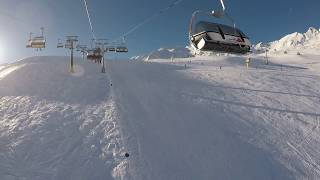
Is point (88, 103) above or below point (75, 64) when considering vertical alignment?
below

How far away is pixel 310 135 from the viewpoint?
20812 mm

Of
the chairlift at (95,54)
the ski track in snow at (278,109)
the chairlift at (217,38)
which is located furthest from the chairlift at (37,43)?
the chairlift at (217,38)

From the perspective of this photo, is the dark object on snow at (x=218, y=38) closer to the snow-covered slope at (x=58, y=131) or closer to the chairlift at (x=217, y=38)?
the chairlift at (x=217, y=38)

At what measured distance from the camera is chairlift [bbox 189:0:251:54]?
1855cm

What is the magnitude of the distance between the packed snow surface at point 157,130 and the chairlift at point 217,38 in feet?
14.6

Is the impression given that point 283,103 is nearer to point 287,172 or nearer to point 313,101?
point 313,101

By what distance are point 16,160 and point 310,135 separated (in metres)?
14.7

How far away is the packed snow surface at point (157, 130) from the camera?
16578mm

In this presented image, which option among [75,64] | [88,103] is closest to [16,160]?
[88,103]

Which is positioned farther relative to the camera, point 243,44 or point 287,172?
point 243,44

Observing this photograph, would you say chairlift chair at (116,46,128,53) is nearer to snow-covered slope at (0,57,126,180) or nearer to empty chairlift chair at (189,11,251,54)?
snow-covered slope at (0,57,126,180)

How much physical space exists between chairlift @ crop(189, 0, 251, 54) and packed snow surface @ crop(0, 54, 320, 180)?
4447mm

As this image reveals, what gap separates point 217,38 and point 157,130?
557 centimetres

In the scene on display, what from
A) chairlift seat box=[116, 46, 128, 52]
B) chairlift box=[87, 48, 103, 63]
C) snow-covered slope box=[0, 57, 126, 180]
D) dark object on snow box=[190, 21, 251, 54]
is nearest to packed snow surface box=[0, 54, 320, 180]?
snow-covered slope box=[0, 57, 126, 180]
